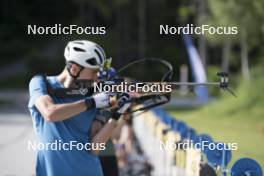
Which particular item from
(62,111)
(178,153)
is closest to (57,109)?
(62,111)

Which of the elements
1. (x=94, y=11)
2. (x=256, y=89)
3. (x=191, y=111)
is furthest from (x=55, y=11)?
(x=256, y=89)

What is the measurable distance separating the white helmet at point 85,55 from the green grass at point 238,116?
10.8 metres

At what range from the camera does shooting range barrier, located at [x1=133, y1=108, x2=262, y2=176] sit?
16.9 feet

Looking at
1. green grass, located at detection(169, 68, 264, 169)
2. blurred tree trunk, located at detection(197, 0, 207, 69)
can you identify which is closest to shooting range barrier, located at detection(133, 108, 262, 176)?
green grass, located at detection(169, 68, 264, 169)

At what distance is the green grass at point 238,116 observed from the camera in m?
16.9

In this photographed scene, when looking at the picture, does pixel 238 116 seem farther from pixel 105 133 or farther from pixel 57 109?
pixel 57 109

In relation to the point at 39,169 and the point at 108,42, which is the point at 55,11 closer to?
the point at 108,42

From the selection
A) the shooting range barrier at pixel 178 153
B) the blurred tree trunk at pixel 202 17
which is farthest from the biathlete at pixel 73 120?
the blurred tree trunk at pixel 202 17

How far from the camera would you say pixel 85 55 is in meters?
4.83

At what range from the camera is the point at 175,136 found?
7750mm

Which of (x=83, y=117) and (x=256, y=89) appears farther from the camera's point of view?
(x=256, y=89)

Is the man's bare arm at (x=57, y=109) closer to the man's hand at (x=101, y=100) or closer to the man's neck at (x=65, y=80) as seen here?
the man's hand at (x=101, y=100)

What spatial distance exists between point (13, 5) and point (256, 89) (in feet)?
97.2

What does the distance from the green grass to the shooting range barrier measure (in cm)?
377
